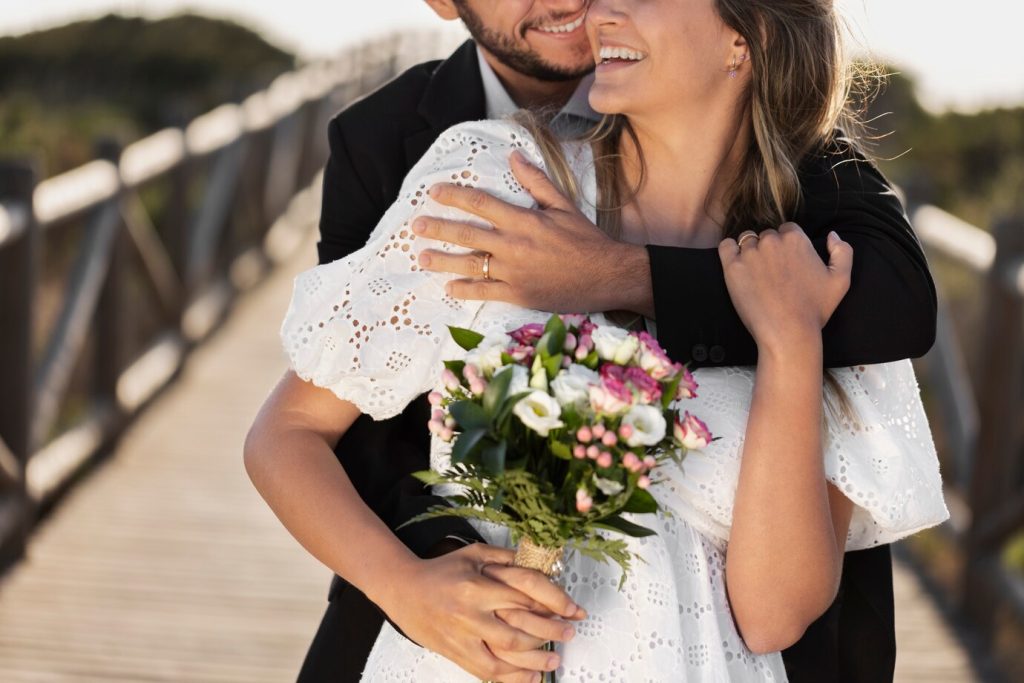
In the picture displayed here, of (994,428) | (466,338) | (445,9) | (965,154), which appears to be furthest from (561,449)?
(965,154)

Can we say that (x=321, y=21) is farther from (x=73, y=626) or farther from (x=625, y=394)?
(x=625, y=394)

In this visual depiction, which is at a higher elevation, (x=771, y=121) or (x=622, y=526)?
(x=771, y=121)

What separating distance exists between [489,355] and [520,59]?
1229mm

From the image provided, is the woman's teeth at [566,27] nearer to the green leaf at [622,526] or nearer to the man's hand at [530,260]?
the man's hand at [530,260]

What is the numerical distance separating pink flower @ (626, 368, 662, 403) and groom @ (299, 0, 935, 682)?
1.32 ft

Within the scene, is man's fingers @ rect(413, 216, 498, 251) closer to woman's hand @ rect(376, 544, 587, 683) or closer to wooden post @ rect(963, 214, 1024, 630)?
woman's hand @ rect(376, 544, 587, 683)

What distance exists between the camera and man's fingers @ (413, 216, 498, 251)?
246 cm

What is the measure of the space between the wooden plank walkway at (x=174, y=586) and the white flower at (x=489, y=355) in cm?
A: 288

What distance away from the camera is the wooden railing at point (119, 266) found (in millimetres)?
5500

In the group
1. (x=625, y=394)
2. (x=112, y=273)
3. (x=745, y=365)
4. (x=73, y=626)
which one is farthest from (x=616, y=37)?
(x=112, y=273)

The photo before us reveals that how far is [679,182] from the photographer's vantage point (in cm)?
273

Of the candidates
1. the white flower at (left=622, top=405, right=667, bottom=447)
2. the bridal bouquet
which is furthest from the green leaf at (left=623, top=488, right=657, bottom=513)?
the white flower at (left=622, top=405, right=667, bottom=447)

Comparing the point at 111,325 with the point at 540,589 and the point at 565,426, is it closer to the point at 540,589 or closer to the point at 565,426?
the point at 540,589

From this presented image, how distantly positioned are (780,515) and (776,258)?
1.31ft
